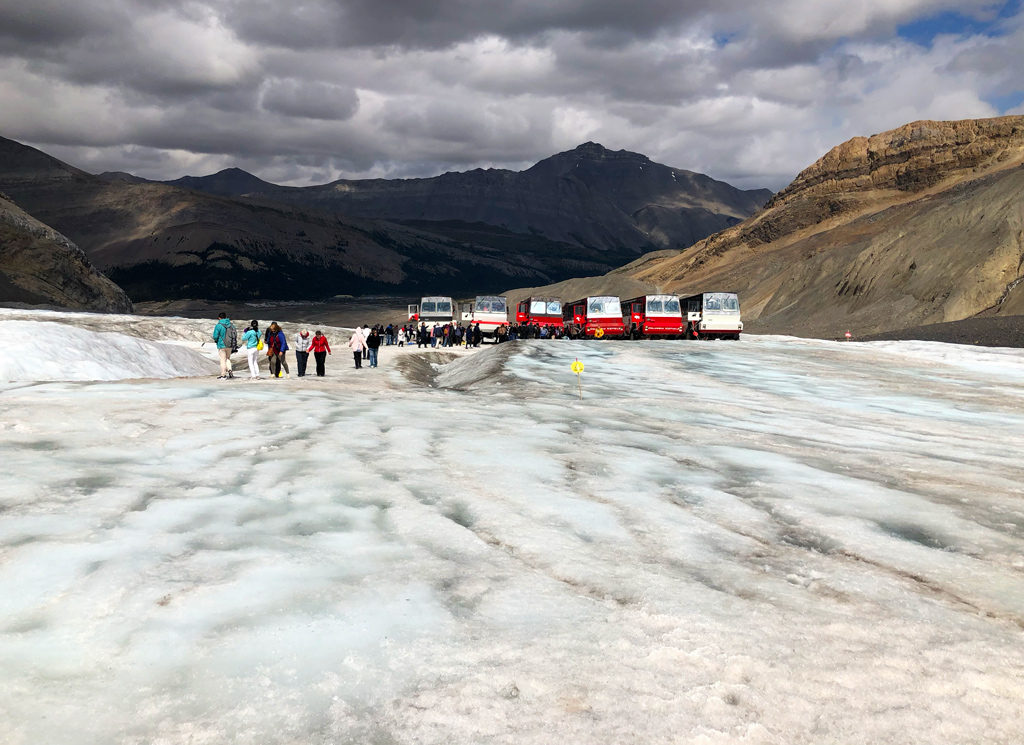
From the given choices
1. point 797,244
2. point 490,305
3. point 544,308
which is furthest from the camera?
point 797,244

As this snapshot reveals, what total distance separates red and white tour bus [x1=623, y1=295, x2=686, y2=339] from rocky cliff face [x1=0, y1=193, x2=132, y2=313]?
48.9m

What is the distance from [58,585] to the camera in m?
4.34

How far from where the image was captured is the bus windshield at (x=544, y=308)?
45469 millimetres

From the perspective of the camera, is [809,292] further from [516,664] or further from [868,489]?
[516,664]

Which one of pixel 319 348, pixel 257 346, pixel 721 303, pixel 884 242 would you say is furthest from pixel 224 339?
pixel 884 242

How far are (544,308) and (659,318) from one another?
8.49 metres

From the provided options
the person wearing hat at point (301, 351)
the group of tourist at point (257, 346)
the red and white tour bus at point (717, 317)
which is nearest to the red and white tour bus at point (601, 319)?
the red and white tour bus at point (717, 317)

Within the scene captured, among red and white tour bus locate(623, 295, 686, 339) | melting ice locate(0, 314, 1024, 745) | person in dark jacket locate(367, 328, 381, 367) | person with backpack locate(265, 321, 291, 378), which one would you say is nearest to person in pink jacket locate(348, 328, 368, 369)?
person in dark jacket locate(367, 328, 381, 367)

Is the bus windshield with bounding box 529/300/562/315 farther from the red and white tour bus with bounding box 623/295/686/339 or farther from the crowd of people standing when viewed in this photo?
the red and white tour bus with bounding box 623/295/686/339

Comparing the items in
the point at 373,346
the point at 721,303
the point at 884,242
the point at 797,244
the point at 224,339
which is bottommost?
the point at 373,346

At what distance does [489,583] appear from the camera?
15.4 ft

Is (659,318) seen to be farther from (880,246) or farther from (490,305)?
(880,246)

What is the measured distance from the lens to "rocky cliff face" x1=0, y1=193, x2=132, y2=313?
6500cm

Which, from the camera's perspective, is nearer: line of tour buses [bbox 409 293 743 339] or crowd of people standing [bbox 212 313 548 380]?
crowd of people standing [bbox 212 313 548 380]
